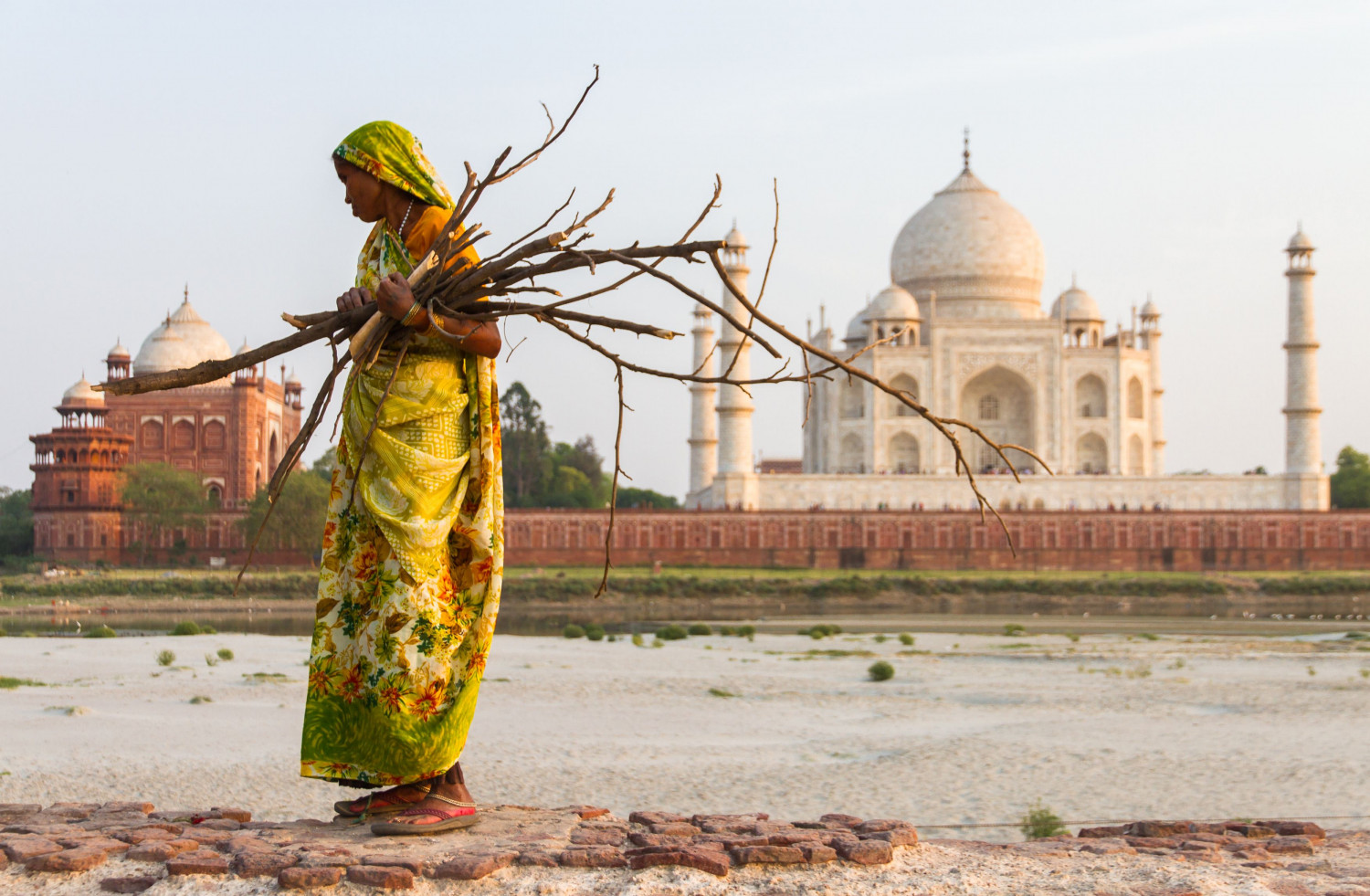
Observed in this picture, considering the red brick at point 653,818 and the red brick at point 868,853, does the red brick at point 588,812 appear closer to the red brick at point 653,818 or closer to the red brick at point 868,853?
the red brick at point 653,818

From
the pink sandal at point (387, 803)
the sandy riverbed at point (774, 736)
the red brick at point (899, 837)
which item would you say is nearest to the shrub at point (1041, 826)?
the sandy riverbed at point (774, 736)

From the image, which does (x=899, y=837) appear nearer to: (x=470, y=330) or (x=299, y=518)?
(x=470, y=330)

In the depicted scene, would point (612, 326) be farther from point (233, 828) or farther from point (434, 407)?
point (233, 828)

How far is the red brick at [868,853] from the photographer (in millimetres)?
3311

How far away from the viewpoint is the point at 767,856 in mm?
3260

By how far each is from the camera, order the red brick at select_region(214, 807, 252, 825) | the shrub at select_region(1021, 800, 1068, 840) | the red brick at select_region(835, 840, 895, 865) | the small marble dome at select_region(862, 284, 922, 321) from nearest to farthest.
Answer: the red brick at select_region(835, 840, 895, 865), the red brick at select_region(214, 807, 252, 825), the shrub at select_region(1021, 800, 1068, 840), the small marble dome at select_region(862, 284, 922, 321)

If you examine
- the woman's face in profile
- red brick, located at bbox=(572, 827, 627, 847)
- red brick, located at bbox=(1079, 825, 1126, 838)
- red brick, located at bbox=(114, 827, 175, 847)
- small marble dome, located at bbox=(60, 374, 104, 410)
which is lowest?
red brick, located at bbox=(1079, 825, 1126, 838)

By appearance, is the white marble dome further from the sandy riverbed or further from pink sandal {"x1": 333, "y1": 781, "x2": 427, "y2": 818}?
pink sandal {"x1": 333, "y1": 781, "x2": 427, "y2": 818}

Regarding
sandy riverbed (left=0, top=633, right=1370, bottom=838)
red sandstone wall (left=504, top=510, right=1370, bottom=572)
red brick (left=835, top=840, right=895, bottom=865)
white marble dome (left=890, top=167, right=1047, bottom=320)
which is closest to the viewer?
red brick (left=835, top=840, right=895, bottom=865)

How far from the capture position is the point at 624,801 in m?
6.07

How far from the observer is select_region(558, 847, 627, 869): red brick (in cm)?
319

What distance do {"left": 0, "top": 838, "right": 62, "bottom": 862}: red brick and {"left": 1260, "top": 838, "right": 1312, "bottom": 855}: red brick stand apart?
2.95 meters

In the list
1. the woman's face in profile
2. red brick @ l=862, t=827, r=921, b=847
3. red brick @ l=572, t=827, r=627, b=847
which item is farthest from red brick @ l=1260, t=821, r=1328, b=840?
the woman's face in profile

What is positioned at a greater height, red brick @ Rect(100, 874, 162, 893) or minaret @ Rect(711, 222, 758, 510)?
minaret @ Rect(711, 222, 758, 510)
